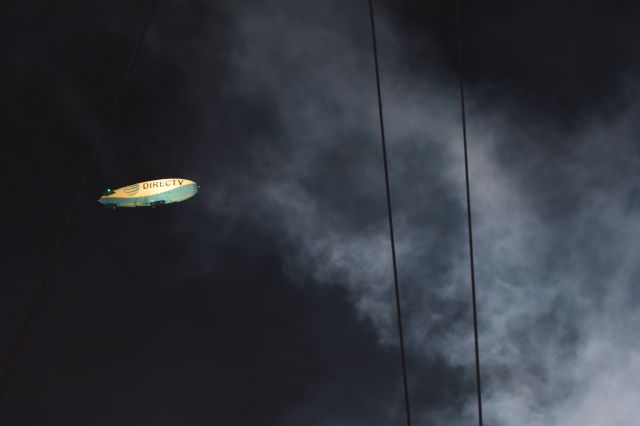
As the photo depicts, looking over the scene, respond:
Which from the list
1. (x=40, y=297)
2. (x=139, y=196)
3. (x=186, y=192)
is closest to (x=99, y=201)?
(x=139, y=196)

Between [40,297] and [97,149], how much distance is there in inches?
2562

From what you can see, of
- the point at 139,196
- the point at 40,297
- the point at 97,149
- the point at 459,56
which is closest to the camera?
the point at 459,56

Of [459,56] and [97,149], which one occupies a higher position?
[97,149]

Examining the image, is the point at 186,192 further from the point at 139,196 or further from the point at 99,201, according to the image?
the point at 99,201

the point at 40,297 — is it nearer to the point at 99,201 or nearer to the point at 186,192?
the point at 99,201

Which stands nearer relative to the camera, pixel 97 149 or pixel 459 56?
pixel 459 56

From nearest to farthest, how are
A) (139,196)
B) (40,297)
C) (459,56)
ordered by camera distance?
(459,56) → (139,196) → (40,297)

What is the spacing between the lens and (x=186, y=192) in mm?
76875

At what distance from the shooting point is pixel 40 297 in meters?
79.3

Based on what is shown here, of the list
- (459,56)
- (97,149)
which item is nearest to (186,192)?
(97,149)

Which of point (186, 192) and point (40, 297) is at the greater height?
point (186, 192)

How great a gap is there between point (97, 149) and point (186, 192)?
2118 inches

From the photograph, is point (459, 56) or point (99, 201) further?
point (99, 201)

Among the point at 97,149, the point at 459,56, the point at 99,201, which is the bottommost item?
the point at 459,56
